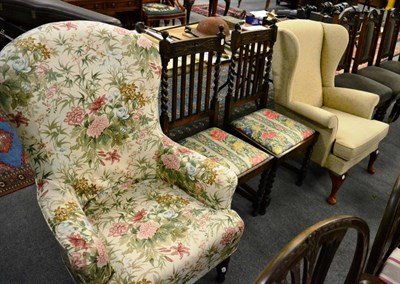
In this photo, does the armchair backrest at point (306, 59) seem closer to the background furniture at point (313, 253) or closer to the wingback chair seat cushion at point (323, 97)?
the wingback chair seat cushion at point (323, 97)

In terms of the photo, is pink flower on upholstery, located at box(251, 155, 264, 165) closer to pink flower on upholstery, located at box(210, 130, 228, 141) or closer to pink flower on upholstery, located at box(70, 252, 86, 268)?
pink flower on upholstery, located at box(210, 130, 228, 141)

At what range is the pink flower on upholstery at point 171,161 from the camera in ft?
4.84

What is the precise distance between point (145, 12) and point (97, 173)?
9.67ft

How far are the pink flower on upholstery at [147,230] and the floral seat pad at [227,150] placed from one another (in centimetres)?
47

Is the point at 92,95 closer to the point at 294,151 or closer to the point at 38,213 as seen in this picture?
the point at 38,213

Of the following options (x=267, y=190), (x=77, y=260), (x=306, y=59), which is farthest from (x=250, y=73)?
(x=77, y=260)

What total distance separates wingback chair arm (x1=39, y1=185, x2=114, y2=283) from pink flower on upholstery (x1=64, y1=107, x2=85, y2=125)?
0.29 meters

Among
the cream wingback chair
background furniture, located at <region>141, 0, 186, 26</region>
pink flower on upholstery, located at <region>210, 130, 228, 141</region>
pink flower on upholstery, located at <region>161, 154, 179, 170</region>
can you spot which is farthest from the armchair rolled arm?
background furniture, located at <region>141, 0, 186, 26</region>

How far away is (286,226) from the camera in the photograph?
6.33 ft

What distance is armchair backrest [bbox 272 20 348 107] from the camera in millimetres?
1989

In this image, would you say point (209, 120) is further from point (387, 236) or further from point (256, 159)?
point (387, 236)

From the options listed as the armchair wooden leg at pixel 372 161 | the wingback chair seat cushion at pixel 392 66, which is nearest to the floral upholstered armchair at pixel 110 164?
the armchair wooden leg at pixel 372 161

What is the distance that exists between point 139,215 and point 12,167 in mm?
1174

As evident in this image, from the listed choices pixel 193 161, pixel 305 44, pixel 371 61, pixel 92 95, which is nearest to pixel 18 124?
pixel 92 95
